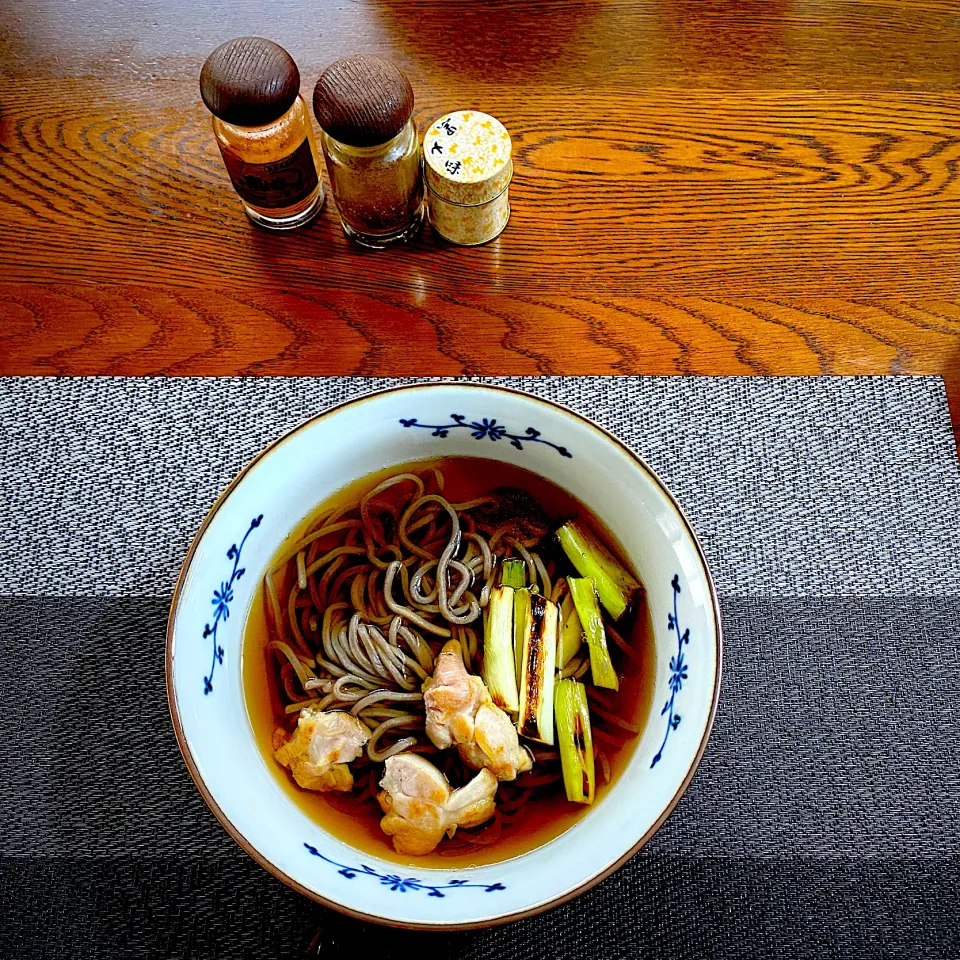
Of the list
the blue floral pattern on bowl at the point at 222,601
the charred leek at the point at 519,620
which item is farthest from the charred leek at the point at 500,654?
the blue floral pattern on bowl at the point at 222,601

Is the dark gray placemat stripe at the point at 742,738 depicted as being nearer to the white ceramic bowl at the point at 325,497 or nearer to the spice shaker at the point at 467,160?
the white ceramic bowl at the point at 325,497

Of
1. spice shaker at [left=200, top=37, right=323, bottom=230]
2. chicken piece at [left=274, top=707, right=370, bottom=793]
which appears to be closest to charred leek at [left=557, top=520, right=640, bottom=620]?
chicken piece at [left=274, top=707, right=370, bottom=793]

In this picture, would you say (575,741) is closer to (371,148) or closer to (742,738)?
(742,738)

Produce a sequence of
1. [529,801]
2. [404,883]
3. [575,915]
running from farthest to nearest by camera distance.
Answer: [575,915] → [529,801] → [404,883]

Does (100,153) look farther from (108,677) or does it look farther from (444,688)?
(444,688)

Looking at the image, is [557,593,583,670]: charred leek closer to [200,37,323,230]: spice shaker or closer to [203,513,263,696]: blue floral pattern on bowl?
[203,513,263,696]: blue floral pattern on bowl

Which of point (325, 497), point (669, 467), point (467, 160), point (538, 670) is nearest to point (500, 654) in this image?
point (538, 670)
